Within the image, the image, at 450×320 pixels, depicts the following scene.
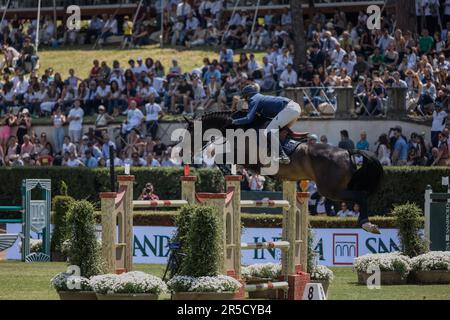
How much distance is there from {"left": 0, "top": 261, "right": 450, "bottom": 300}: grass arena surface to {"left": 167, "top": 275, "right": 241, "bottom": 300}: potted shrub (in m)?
1.49

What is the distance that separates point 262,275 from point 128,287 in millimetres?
3173

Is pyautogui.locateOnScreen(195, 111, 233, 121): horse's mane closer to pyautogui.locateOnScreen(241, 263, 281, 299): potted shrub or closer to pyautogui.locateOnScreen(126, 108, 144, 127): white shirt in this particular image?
pyautogui.locateOnScreen(241, 263, 281, 299): potted shrub

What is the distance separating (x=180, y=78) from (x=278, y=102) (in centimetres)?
1684

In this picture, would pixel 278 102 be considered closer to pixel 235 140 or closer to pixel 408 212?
pixel 235 140

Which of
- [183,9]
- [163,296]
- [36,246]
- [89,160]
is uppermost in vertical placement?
[183,9]

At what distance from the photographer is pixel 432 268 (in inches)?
723

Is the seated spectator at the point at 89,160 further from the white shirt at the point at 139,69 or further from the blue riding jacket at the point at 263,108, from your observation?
the blue riding jacket at the point at 263,108

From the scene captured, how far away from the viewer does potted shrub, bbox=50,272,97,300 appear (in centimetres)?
1420

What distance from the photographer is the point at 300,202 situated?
53.4 ft

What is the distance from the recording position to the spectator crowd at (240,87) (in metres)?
28.3

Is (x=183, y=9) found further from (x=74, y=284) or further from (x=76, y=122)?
(x=74, y=284)

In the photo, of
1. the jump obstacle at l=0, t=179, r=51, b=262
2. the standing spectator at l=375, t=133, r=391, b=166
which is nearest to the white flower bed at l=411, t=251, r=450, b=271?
the jump obstacle at l=0, t=179, r=51, b=262

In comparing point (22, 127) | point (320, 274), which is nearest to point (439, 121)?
point (320, 274)

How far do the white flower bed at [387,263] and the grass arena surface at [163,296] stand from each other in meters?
0.34
